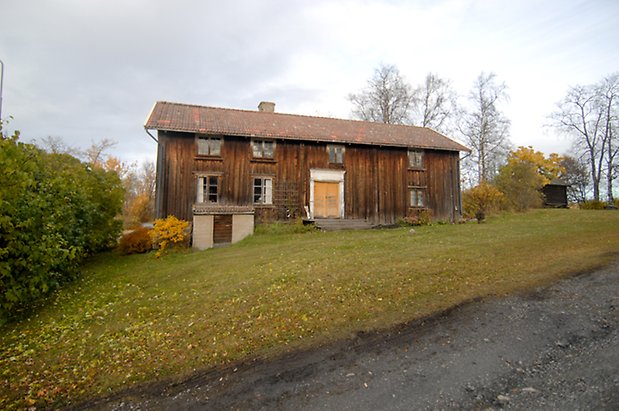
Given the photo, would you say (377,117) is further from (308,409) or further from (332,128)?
(308,409)

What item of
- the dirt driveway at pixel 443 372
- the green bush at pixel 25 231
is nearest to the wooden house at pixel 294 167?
the green bush at pixel 25 231

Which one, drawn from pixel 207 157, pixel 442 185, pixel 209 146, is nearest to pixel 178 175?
pixel 207 157

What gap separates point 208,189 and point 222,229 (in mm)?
3048

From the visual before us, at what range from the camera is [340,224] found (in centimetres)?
1930

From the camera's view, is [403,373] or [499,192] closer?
[403,373]

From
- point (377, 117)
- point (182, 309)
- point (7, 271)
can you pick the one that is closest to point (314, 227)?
point (182, 309)

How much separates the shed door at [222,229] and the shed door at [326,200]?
569 centimetres

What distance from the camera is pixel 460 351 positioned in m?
4.80

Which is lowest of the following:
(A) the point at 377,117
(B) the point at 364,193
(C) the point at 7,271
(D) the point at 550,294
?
(D) the point at 550,294

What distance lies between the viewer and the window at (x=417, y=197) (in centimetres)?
2253

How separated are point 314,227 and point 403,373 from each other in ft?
46.6

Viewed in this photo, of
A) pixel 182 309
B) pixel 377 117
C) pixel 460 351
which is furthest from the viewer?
pixel 377 117

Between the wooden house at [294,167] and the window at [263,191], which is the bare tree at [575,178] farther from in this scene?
the window at [263,191]

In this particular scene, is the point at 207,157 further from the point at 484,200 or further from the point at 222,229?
the point at 484,200
